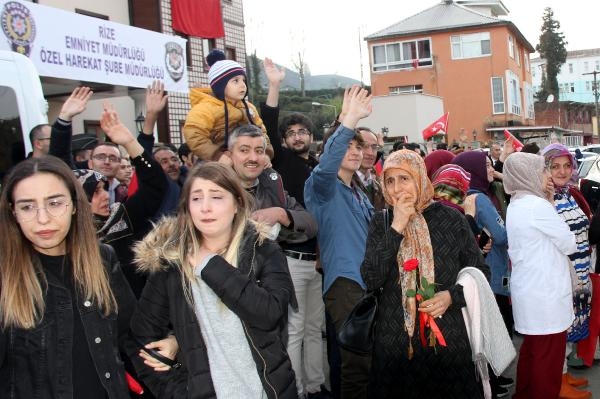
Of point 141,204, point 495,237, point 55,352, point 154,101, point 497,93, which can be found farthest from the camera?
point 497,93

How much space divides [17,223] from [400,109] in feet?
119

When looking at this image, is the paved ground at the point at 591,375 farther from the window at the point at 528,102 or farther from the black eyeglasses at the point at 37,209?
the window at the point at 528,102

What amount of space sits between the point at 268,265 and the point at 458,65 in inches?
1895

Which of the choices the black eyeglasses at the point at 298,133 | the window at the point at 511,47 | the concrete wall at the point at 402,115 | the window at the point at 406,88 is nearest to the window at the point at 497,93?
the window at the point at 511,47

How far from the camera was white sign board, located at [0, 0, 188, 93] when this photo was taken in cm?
807

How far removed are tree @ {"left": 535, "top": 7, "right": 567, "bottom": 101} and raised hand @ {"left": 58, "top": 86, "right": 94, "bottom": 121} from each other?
81.6 meters

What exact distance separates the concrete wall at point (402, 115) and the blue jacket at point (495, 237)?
31757 millimetres

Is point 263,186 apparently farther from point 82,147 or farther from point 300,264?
point 82,147

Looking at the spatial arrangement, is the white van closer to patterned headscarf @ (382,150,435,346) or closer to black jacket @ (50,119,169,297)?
black jacket @ (50,119,169,297)

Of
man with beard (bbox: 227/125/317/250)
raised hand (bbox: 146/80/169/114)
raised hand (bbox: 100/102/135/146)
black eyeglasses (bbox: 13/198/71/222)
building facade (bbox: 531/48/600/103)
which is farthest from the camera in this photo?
building facade (bbox: 531/48/600/103)

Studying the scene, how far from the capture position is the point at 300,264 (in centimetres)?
479

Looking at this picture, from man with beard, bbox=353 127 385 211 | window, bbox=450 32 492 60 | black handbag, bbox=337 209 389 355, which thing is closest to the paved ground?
man with beard, bbox=353 127 385 211

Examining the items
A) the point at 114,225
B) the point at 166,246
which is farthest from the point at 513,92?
the point at 166,246

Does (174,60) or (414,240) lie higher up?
(174,60)
